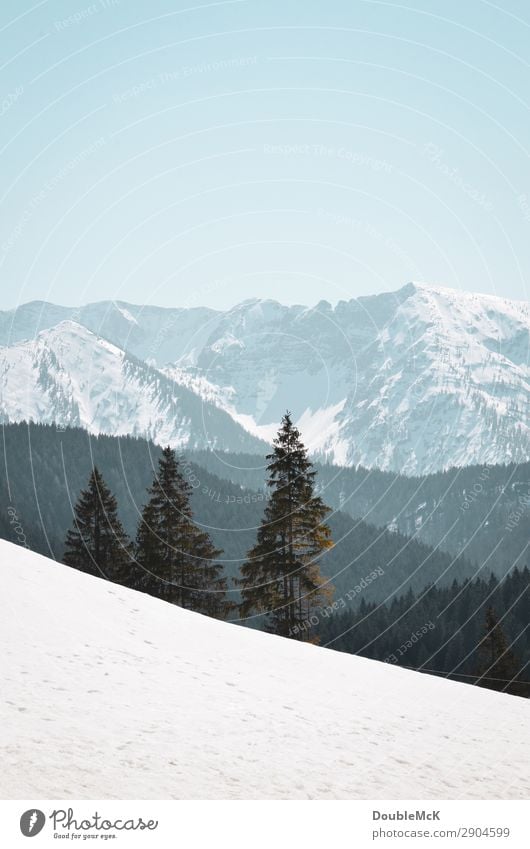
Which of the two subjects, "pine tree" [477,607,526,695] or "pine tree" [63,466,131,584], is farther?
"pine tree" [477,607,526,695]

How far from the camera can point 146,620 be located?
26.6m

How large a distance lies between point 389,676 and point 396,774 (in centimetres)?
1007

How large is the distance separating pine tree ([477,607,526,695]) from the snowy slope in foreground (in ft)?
90.2

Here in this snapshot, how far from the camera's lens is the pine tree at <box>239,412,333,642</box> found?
3966 centimetres

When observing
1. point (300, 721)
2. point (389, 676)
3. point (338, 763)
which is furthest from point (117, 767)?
point (389, 676)

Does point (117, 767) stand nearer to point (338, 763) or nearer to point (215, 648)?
point (338, 763)

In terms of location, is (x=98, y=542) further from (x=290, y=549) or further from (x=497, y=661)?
(x=497, y=661)

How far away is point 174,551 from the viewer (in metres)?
46.3

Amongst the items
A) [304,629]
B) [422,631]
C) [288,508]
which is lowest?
[422,631]

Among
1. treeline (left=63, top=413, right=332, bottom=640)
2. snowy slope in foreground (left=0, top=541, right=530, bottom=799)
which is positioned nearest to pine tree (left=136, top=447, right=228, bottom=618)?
treeline (left=63, top=413, right=332, bottom=640)

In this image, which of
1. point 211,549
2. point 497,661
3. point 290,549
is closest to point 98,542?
point 211,549

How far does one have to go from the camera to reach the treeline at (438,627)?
115 metres

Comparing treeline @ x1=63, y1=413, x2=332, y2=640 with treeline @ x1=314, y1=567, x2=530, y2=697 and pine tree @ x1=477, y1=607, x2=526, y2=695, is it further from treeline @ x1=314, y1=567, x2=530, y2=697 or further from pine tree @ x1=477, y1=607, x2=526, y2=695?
treeline @ x1=314, y1=567, x2=530, y2=697
